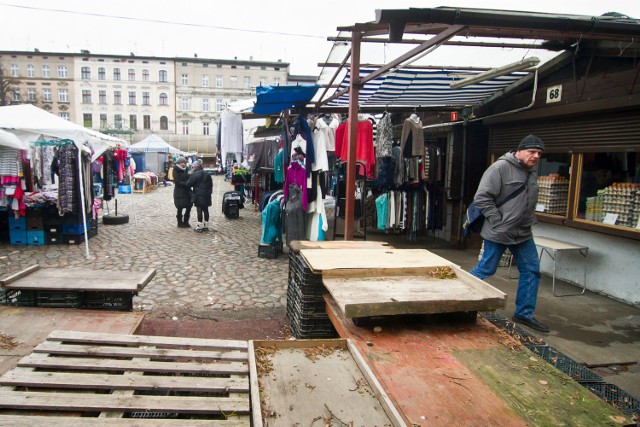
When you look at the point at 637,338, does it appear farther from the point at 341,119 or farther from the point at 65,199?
the point at 65,199

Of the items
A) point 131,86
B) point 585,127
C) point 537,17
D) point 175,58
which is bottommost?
point 585,127

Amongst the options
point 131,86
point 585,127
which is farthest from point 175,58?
point 585,127

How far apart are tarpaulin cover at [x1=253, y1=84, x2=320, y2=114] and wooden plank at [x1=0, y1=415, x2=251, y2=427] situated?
517 cm

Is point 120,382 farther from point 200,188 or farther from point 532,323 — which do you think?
point 200,188

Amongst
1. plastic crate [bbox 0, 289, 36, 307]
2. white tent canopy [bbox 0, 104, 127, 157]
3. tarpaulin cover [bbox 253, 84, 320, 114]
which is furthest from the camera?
white tent canopy [bbox 0, 104, 127, 157]

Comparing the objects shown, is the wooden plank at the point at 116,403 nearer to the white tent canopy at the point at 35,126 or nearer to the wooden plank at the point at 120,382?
the wooden plank at the point at 120,382

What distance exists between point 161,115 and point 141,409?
63.7m

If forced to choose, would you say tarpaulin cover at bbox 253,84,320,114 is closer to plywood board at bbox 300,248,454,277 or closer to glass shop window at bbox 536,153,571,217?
plywood board at bbox 300,248,454,277

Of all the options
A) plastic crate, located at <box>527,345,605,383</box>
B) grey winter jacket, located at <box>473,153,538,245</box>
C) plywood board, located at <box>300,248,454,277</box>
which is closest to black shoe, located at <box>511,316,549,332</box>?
grey winter jacket, located at <box>473,153,538,245</box>

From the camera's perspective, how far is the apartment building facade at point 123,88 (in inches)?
2297

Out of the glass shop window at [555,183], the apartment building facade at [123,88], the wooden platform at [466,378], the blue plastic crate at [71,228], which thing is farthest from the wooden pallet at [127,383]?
the apartment building facade at [123,88]

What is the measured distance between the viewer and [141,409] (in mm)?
2092

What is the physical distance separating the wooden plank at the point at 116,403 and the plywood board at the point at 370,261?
128cm

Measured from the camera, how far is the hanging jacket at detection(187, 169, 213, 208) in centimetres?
1090
